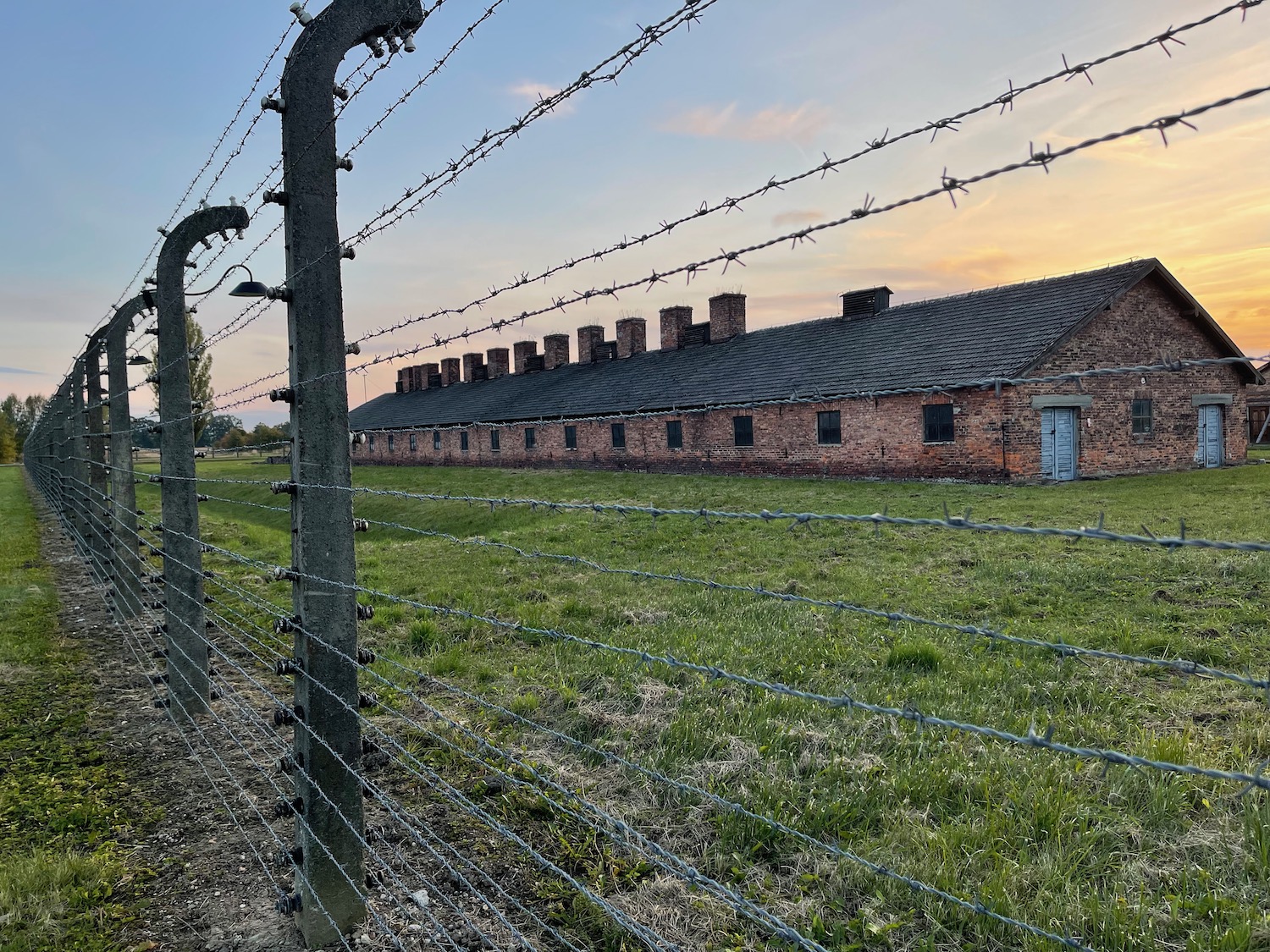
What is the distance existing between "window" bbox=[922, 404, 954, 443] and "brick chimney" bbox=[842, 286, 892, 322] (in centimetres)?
646

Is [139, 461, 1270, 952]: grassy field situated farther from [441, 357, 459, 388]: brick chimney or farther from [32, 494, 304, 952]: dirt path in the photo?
[441, 357, 459, 388]: brick chimney

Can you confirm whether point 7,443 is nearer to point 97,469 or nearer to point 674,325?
point 674,325

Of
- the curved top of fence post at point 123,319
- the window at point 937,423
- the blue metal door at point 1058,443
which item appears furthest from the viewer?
the window at point 937,423

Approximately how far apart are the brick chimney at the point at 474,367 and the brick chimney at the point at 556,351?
300 inches

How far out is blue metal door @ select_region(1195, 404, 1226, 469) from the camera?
77.7ft

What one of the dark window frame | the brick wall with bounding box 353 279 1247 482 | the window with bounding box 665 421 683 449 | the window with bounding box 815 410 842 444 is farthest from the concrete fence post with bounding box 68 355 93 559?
the dark window frame

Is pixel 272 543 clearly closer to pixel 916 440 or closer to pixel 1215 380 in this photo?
pixel 916 440

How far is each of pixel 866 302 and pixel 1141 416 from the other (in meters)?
8.83

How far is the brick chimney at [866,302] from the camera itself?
25984 millimetres

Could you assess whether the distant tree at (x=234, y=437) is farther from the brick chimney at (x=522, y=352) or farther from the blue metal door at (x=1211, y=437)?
the blue metal door at (x=1211, y=437)

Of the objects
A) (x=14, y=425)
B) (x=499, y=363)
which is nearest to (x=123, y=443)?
(x=499, y=363)

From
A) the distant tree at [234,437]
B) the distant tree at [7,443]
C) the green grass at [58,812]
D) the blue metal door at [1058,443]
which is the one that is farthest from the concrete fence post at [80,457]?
the distant tree at [7,443]

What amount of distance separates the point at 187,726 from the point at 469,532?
419 inches

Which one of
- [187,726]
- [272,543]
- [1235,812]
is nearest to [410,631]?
[187,726]
